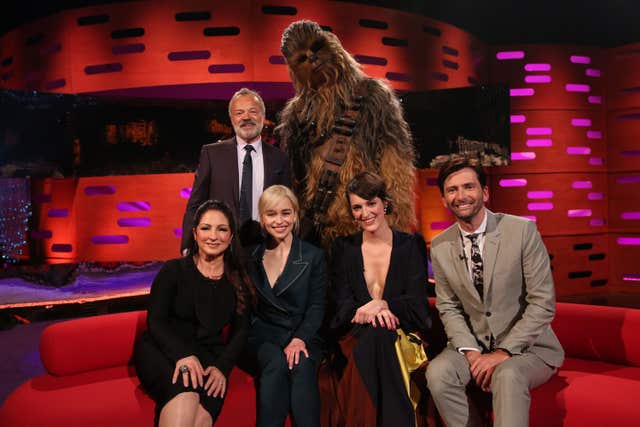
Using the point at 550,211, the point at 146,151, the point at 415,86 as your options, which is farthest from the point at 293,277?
the point at 550,211

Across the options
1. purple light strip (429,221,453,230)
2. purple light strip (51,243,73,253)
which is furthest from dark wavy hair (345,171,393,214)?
purple light strip (51,243,73,253)

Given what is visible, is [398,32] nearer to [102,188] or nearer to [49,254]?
[102,188]

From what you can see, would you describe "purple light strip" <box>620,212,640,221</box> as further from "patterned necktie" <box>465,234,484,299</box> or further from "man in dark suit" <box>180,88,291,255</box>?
"man in dark suit" <box>180,88,291,255</box>

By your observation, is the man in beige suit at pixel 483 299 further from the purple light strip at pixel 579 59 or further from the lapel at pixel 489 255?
the purple light strip at pixel 579 59

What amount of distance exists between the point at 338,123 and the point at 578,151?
15.2 ft

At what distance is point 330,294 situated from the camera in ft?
8.92

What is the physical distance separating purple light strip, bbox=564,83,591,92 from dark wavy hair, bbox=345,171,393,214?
4.72 metres

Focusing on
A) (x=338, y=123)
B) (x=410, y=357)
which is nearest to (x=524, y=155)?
(x=338, y=123)

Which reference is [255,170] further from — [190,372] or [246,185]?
[190,372]

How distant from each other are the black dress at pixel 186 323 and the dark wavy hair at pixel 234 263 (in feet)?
0.10

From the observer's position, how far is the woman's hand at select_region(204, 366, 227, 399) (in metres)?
2.15

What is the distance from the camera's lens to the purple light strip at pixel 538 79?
20.5 feet

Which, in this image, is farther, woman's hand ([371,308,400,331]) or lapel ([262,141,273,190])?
lapel ([262,141,273,190])

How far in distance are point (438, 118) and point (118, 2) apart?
3197 millimetres
